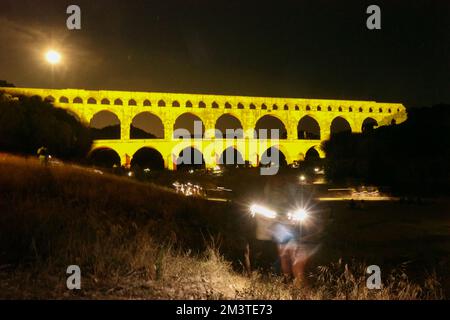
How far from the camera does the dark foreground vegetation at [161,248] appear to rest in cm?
352

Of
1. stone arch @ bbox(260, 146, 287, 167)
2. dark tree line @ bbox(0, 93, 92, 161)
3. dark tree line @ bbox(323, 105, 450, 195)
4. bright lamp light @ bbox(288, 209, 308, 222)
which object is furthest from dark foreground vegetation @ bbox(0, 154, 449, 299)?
stone arch @ bbox(260, 146, 287, 167)

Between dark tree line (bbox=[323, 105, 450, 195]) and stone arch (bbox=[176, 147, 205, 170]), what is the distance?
28.6 metres

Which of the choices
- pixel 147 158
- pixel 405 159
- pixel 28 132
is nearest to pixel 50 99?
pixel 147 158

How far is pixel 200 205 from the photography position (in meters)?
10.5

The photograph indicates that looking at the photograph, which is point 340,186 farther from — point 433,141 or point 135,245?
point 135,245

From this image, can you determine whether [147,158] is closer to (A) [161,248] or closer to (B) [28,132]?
(B) [28,132]

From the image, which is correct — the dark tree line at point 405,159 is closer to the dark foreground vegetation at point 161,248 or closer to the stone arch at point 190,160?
the dark foreground vegetation at point 161,248

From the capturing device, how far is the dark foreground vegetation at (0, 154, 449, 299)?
352 cm

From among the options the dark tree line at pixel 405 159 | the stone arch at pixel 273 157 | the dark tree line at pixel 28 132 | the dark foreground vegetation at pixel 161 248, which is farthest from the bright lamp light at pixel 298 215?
the stone arch at pixel 273 157

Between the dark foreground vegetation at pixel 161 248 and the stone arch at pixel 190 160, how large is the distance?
46.6 m

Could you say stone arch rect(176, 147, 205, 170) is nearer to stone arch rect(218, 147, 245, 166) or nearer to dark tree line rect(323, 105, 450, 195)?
stone arch rect(218, 147, 245, 166)

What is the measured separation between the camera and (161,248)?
4.19 m
